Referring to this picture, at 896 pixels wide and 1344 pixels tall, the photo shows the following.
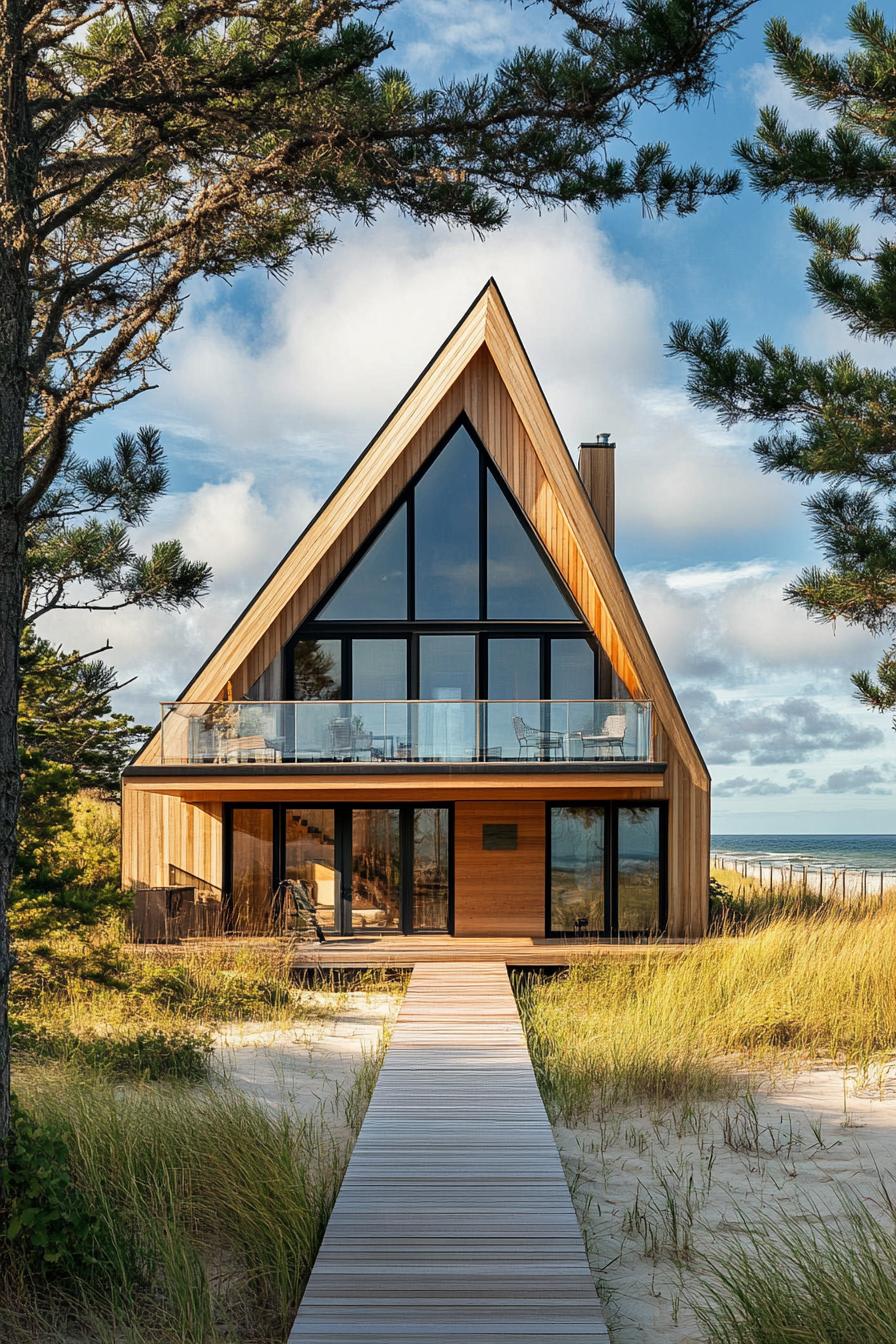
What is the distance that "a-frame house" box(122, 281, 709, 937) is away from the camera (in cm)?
1553

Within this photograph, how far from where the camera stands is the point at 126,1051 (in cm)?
881

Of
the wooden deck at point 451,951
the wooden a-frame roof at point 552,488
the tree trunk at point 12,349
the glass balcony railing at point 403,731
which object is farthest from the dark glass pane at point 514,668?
the tree trunk at point 12,349

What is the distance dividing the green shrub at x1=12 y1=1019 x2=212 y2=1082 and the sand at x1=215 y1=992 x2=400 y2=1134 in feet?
0.95

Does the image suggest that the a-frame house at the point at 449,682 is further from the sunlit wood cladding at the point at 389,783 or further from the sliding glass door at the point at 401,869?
the sunlit wood cladding at the point at 389,783

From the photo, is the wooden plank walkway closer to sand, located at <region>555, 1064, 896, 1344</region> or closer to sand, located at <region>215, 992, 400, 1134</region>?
sand, located at <region>555, 1064, 896, 1344</region>

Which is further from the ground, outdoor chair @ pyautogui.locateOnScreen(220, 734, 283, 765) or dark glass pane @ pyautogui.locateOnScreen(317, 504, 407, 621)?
dark glass pane @ pyautogui.locateOnScreen(317, 504, 407, 621)

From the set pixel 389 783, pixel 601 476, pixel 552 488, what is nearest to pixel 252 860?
pixel 389 783

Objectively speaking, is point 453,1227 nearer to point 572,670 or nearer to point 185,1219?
point 185,1219

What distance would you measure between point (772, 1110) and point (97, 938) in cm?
934

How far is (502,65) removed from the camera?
617 centimetres

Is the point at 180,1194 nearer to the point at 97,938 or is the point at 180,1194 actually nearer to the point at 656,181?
the point at 656,181

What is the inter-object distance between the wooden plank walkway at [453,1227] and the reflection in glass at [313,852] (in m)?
7.73

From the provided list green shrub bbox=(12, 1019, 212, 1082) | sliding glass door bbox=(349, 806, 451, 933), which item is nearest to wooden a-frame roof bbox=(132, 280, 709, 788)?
sliding glass door bbox=(349, 806, 451, 933)

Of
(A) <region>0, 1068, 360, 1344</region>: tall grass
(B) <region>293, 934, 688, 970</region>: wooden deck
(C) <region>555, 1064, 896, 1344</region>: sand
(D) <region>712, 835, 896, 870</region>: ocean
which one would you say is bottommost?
(D) <region>712, 835, 896, 870</region>: ocean
